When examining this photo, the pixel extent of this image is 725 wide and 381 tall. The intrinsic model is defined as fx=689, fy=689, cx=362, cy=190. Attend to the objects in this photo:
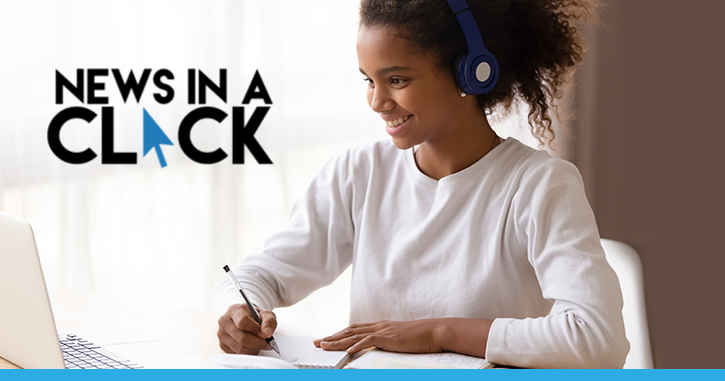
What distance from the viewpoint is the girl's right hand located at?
91 cm

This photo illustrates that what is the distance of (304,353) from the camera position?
34.9 inches

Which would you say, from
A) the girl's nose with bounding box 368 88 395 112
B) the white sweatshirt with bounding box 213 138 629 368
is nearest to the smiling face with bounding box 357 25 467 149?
the girl's nose with bounding box 368 88 395 112

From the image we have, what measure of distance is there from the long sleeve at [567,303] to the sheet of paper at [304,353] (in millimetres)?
195

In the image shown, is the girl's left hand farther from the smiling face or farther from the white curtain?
the white curtain

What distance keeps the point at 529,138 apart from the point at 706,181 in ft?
1.63

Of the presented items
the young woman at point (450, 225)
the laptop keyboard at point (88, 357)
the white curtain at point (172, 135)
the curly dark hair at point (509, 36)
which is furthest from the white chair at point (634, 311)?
the white curtain at point (172, 135)

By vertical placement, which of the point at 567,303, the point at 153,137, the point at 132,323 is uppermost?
the point at 153,137

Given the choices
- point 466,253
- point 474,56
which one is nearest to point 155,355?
point 466,253

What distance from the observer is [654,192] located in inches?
74.8

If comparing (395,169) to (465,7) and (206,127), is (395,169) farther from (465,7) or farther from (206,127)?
(206,127)

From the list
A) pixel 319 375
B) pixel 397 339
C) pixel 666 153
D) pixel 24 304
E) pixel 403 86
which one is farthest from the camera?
pixel 666 153

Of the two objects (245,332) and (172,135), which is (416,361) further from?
(172,135)

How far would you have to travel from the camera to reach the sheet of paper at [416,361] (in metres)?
0.81

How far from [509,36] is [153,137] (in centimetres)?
174
